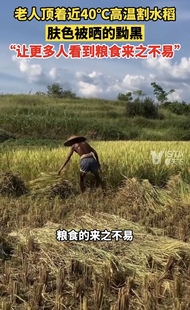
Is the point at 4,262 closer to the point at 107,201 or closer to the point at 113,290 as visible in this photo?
the point at 113,290

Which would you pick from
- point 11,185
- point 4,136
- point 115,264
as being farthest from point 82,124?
point 115,264

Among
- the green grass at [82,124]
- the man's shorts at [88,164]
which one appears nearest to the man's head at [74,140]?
the man's shorts at [88,164]

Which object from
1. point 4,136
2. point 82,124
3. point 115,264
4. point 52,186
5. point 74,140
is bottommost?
point 115,264

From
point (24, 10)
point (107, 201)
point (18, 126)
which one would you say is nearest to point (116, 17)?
point (24, 10)

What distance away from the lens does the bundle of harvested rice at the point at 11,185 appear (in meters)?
4.67

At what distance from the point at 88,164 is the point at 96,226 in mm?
1068

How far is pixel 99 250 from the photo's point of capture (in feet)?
9.70

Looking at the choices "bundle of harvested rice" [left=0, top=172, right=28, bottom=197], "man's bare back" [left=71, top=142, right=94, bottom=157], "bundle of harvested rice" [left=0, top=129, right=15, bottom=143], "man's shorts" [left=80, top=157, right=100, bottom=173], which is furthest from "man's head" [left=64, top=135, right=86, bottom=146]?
"bundle of harvested rice" [left=0, top=129, right=15, bottom=143]

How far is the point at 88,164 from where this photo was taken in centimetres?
445

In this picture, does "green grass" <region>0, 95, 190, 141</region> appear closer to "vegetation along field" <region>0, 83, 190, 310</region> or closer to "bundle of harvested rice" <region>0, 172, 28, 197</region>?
"vegetation along field" <region>0, 83, 190, 310</region>

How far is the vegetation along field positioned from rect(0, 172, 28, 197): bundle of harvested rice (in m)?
0.01

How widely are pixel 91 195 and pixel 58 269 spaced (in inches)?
75.9

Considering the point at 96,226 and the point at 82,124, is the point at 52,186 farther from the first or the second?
the point at 82,124

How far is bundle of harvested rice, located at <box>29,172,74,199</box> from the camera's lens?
4.59 metres
